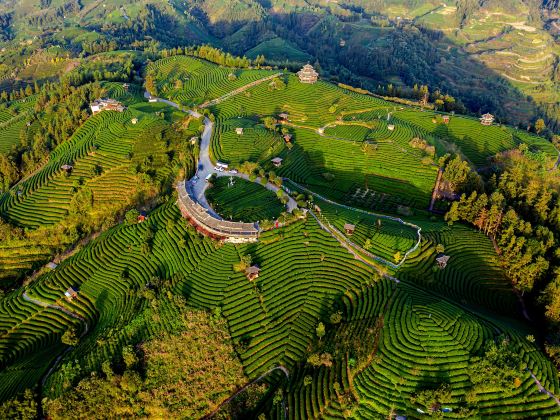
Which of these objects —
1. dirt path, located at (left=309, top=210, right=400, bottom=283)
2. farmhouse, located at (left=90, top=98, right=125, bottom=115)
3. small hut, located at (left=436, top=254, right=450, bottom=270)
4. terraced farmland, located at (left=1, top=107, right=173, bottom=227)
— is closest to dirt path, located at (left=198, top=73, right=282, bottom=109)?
terraced farmland, located at (left=1, top=107, right=173, bottom=227)

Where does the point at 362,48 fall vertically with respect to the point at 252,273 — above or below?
below

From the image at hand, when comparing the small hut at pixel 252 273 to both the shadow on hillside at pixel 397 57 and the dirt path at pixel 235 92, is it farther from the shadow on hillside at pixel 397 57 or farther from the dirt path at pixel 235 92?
the shadow on hillside at pixel 397 57

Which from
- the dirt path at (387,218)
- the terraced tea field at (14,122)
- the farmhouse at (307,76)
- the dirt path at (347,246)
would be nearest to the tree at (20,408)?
the dirt path at (347,246)

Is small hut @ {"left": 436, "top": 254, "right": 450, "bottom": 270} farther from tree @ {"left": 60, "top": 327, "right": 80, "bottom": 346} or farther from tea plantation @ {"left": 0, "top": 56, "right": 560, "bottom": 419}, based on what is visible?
tree @ {"left": 60, "top": 327, "right": 80, "bottom": 346}

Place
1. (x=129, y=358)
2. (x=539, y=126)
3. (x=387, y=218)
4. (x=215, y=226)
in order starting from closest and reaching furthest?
(x=129, y=358)
(x=215, y=226)
(x=387, y=218)
(x=539, y=126)

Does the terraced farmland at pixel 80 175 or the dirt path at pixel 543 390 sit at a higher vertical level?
the dirt path at pixel 543 390

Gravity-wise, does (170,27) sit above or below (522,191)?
below

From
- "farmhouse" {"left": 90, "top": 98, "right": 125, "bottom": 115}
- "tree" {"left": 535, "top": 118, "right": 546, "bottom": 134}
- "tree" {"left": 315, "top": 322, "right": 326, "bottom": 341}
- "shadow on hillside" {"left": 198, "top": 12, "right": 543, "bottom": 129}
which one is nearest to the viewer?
"tree" {"left": 315, "top": 322, "right": 326, "bottom": 341}

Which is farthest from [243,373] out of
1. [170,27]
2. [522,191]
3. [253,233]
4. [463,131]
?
[170,27]

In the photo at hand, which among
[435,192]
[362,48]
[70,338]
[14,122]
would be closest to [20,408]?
[70,338]

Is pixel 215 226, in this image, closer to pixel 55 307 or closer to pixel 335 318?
pixel 335 318

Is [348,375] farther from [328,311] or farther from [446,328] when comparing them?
[446,328]
